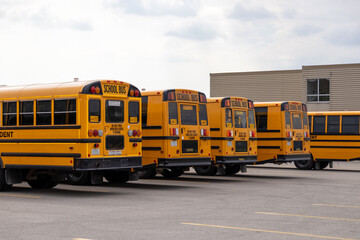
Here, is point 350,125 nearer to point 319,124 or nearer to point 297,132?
point 319,124

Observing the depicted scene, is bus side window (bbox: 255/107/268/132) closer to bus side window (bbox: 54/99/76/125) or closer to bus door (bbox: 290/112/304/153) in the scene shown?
bus door (bbox: 290/112/304/153)

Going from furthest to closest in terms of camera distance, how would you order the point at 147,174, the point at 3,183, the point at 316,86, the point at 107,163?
the point at 316,86
the point at 147,174
the point at 3,183
the point at 107,163

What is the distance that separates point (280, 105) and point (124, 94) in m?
8.75

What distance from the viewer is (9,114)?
15.5 metres

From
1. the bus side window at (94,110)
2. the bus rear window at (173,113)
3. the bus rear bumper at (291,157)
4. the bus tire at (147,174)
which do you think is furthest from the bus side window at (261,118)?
the bus side window at (94,110)

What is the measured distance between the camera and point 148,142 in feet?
58.4

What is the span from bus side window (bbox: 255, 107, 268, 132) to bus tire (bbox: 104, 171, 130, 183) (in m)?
7.36

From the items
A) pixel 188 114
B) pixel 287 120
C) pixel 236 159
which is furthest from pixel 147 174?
pixel 287 120

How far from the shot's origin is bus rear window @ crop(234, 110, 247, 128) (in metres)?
20.7

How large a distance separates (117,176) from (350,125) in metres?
13.6

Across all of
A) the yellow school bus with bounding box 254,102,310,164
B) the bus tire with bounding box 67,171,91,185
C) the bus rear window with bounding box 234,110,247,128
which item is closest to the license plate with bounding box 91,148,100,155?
the bus tire with bounding box 67,171,91,185

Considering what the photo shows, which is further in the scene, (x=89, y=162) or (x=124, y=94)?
Answer: (x=124, y=94)

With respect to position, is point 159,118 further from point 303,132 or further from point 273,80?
point 273,80

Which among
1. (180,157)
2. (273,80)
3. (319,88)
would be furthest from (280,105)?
(273,80)
